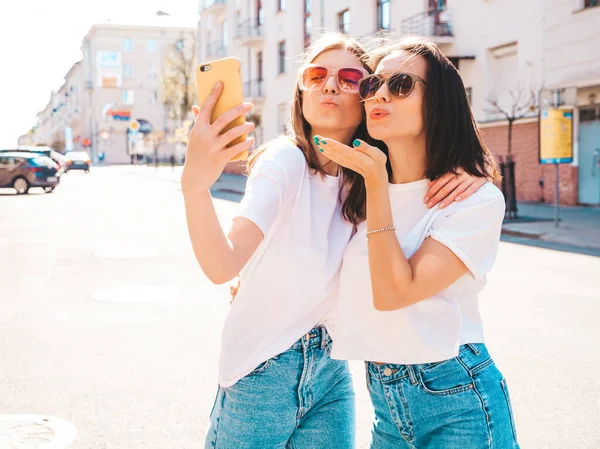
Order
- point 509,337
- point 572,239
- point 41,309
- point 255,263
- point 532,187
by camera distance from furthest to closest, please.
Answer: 1. point 532,187
2. point 572,239
3. point 41,309
4. point 509,337
5. point 255,263

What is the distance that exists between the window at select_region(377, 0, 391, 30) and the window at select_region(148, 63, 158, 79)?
6646 cm

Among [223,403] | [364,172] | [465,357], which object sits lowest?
[223,403]

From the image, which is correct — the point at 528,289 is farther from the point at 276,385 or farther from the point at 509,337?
the point at 276,385

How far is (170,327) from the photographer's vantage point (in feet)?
20.7

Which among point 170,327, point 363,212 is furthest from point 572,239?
point 363,212

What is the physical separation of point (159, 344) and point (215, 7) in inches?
1694

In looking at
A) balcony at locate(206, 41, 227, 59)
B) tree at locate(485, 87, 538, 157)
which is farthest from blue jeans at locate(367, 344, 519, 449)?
balcony at locate(206, 41, 227, 59)

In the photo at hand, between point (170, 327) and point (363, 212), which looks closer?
point (363, 212)

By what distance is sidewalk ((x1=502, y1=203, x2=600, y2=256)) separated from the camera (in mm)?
12672

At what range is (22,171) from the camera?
26828mm

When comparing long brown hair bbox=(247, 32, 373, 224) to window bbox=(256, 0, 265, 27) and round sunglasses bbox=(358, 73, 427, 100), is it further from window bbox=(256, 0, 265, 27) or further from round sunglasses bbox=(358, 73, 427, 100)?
window bbox=(256, 0, 265, 27)

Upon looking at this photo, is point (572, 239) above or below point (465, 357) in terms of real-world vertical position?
below

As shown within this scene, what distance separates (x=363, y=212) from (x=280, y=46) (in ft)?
122

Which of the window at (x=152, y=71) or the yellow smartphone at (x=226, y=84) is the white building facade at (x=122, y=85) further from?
the yellow smartphone at (x=226, y=84)
